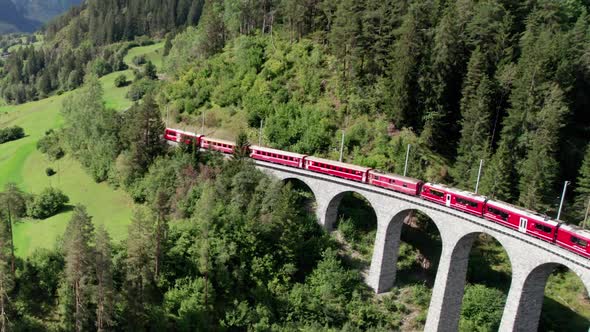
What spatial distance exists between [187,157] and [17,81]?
13109cm

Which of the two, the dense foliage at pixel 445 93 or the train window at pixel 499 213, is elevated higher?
the dense foliage at pixel 445 93

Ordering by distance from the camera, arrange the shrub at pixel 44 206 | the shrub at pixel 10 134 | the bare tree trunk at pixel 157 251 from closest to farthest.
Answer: the bare tree trunk at pixel 157 251 → the shrub at pixel 44 206 → the shrub at pixel 10 134

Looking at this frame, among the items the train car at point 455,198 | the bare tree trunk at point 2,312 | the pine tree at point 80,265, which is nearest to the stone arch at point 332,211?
the train car at point 455,198

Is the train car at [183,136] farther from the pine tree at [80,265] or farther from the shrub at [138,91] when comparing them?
the shrub at [138,91]

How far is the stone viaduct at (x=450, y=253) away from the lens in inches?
1446

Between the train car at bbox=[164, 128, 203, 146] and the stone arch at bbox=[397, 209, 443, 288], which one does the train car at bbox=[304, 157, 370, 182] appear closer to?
the stone arch at bbox=[397, 209, 443, 288]

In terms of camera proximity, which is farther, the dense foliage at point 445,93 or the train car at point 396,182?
the dense foliage at point 445,93

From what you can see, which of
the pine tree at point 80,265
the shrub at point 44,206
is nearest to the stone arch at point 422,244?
the pine tree at point 80,265

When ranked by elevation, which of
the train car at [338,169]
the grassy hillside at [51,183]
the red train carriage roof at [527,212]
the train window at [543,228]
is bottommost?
the grassy hillside at [51,183]

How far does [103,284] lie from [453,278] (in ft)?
91.4

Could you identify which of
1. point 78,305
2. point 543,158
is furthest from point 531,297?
point 78,305

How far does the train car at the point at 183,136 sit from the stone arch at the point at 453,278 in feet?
105

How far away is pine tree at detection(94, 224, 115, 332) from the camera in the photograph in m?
35.8

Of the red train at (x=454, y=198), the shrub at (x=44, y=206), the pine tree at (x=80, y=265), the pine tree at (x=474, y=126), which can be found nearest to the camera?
the pine tree at (x=80, y=265)
